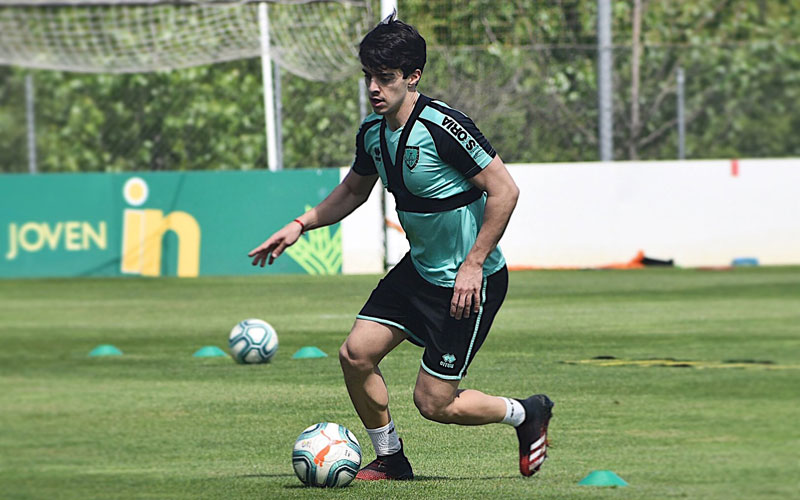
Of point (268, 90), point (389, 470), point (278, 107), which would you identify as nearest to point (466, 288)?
point (389, 470)

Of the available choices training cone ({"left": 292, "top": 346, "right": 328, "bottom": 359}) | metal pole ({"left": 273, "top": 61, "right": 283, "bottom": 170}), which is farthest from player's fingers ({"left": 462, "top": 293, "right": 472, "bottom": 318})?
metal pole ({"left": 273, "top": 61, "right": 283, "bottom": 170})

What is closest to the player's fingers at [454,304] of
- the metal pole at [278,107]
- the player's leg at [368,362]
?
the player's leg at [368,362]

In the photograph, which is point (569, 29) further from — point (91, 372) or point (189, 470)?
point (189, 470)

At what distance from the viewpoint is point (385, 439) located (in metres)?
6.48

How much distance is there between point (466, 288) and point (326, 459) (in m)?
1.07

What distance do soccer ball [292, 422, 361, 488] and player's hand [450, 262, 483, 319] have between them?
0.88m

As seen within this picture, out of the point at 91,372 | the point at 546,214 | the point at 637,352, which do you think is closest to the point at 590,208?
the point at 546,214

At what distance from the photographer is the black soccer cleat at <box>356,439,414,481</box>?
6516 mm

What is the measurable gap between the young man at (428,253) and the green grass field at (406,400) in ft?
1.07

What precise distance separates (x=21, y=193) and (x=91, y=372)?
10.0 meters

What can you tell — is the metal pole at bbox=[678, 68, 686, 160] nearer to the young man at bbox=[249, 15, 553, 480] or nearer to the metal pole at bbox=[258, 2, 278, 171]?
the metal pole at bbox=[258, 2, 278, 171]

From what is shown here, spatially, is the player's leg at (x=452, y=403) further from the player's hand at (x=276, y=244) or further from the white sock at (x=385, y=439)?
the player's hand at (x=276, y=244)

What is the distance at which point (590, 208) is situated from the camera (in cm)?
1994

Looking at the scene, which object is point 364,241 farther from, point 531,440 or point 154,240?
point 531,440
